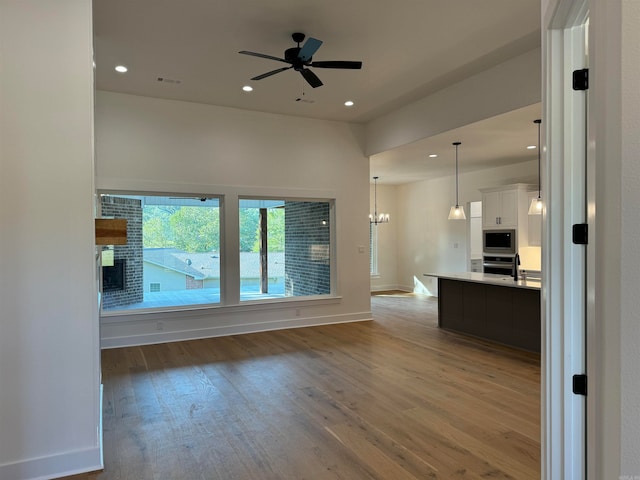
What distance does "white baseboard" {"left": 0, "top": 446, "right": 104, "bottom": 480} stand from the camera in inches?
90.1

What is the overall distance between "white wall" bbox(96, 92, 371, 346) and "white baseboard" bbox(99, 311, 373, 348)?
14 millimetres

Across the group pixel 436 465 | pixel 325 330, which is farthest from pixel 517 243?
pixel 436 465

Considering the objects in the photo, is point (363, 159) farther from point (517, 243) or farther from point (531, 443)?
point (531, 443)

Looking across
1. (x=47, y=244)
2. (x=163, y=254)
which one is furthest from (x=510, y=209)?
(x=47, y=244)

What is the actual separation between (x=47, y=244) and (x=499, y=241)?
7.14 metres

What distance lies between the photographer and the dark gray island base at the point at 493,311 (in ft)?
16.1

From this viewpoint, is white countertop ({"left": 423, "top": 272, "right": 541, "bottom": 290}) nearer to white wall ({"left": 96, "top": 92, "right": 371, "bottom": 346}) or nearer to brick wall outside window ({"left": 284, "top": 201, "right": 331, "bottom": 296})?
white wall ({"left": 96, "top": 92, "right": 371, "bottom": 346})

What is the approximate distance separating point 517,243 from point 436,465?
18.6ft

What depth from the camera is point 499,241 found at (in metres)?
7.56

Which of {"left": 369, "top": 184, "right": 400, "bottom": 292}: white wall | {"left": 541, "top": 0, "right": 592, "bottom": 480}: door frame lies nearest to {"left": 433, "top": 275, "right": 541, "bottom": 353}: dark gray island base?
{"left": 541, "top": 0, "right": 592, "bottom": 480}: door frame

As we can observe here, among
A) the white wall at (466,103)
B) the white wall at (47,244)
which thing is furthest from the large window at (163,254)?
the white wall at (47,244)

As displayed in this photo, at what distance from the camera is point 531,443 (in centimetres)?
275

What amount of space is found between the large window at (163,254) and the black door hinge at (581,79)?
16.4ft

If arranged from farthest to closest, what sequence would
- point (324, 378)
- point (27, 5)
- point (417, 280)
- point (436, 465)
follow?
point (417, 280)
point (324, 378)
point (436, 465)
point (27, 5)
